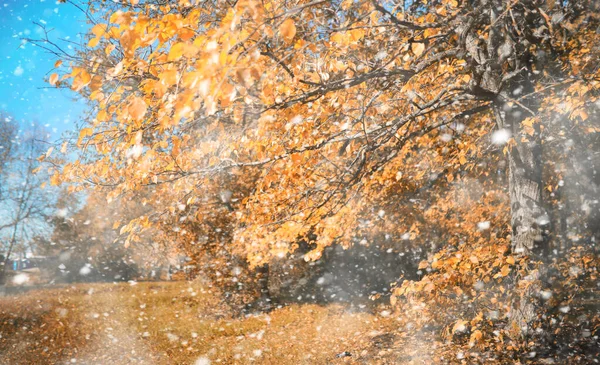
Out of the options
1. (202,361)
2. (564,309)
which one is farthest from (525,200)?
(202,361)

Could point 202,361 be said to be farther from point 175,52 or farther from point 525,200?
point 175,52

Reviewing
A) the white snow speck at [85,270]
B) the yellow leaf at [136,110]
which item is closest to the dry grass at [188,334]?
the yellow leaf at [136,110]

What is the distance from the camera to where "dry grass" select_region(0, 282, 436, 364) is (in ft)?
29.3

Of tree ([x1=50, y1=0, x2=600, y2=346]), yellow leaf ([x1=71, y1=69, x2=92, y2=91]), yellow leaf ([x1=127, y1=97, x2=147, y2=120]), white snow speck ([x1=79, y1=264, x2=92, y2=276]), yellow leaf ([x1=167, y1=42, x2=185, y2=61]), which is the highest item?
white snow speck ([x1=79, y1=264, x2=92, y2=276])

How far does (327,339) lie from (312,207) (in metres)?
A: 6.79

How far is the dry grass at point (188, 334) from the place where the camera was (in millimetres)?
8930

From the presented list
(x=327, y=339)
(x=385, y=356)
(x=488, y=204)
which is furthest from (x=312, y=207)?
(x=488, y=204)

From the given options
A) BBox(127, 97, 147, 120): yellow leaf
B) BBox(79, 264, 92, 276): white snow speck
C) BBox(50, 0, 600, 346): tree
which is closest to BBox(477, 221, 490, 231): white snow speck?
BBox(50, 0, 600, 346): tree

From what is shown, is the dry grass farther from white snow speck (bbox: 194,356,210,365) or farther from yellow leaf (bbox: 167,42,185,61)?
yellow leaf (bbox: 167,42,185,61)

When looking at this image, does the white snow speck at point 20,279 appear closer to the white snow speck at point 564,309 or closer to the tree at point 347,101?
the tree at point 347,101

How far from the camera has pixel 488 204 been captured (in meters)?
10.5

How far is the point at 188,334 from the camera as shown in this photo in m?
11.4

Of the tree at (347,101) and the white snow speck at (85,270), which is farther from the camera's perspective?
the white snow speck at (85,270)

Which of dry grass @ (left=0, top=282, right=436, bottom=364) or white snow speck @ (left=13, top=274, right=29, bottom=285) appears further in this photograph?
white snow speck @ (left=13, top=274, right=29, bottom=285)
